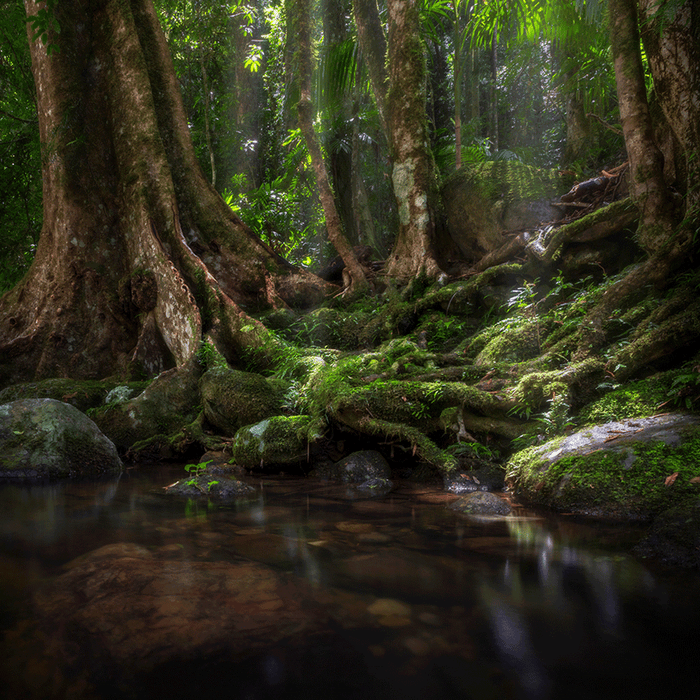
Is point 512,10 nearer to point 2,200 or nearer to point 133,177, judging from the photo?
point 133,177

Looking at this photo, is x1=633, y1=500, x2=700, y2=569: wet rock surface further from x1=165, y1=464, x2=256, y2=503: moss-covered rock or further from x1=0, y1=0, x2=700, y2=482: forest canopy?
x1=165, y1=464, x2=256, y2=503: moss-covered rock

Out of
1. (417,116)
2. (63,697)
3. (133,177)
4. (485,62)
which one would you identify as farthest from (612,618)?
(485,62)

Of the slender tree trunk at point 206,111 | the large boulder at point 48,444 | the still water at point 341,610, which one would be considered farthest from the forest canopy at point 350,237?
the still water at point 341,610

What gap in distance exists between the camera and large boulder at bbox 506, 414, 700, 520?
2.86 metres

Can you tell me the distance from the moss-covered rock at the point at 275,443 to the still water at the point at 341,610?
175 centimetres

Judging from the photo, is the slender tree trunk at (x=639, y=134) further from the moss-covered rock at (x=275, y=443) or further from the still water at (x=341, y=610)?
the moss-covered rock at (x=275, y=443)

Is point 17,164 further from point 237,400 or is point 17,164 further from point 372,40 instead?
point 237,400

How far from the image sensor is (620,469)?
3064 millimetres

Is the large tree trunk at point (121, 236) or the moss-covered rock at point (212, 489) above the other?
the large tree trunk at point (121, 236)

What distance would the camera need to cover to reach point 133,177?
8.05 m

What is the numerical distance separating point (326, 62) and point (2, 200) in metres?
7.81

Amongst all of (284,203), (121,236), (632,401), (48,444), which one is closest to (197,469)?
(48,444)

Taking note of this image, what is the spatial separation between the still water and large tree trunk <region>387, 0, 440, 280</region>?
5309 mm

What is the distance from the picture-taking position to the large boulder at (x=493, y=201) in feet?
23.9
